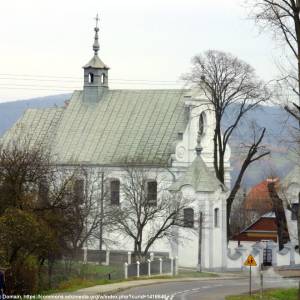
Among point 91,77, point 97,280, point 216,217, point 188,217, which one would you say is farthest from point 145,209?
point 91,77

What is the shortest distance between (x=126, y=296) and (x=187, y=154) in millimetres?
30074

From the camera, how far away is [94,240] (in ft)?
195

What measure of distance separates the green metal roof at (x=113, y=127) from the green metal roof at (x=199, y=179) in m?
3.59

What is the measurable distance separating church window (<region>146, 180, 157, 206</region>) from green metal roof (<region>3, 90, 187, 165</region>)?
1327mm

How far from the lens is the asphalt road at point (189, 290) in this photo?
111ft

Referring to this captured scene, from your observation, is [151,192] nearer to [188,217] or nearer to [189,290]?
[188,217]

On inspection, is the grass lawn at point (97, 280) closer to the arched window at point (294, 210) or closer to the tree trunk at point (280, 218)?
the arched window at point (294, 210)

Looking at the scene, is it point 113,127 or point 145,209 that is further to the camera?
point 113,127

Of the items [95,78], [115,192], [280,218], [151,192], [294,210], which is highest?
[95,78]

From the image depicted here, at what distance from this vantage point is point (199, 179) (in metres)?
58.6

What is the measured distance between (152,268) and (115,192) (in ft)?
47.6

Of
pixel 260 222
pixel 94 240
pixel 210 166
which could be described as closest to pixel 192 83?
pixel 210 166

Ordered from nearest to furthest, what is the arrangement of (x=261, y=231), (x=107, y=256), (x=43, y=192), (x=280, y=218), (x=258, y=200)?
(x=43, y=192) < (x=107, y=256) < (x=280, y=218) < (x=261, y=231) < (x=258, y=200)

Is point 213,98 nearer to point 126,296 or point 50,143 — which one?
point 50,143
